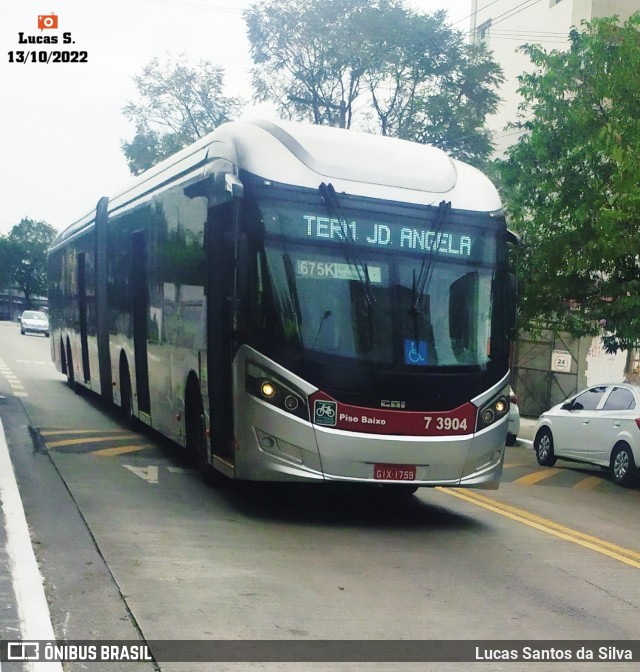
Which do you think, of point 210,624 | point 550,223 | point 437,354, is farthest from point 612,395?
point 210,624

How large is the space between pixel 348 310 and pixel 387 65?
1327 inches

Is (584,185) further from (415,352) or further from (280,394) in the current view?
(280,394)

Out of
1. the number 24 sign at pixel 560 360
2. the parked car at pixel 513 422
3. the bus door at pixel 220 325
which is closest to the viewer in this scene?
the bus door at pixel 220 325

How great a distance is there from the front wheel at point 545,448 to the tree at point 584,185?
1826 mm

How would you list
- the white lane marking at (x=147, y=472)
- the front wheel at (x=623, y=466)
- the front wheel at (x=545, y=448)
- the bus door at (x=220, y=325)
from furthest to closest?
the front wheel at (x=545, y=448), the front wheel at (x=623, y=466), the white lane marking at (x=147, y=472), the bus door at (x=220, y=325)

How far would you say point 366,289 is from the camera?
33.4ft

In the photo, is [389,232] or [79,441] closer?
[389,232]

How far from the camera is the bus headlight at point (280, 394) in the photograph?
9945 mm

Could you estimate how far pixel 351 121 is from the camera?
1684 inches

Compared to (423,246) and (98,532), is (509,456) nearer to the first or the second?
(423,246)

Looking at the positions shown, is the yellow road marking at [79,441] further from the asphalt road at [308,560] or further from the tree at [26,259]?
the tree at [26,259]

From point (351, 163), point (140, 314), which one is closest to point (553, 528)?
point (351, 163)

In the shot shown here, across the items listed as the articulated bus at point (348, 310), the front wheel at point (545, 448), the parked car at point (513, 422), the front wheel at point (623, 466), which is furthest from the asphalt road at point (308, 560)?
the parked car at point (513, 422)

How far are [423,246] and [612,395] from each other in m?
8.89
